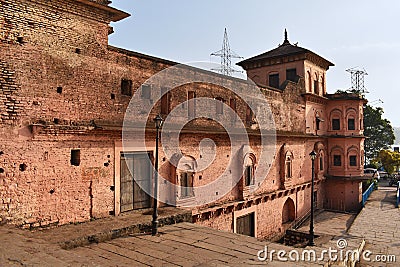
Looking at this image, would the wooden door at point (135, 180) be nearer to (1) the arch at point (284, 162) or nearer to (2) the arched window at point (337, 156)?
(1) the arch at point (284, 162)

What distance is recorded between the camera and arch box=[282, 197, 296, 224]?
21156 mm

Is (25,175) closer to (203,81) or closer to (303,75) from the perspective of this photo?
(203,81)

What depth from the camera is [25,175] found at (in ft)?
28.4

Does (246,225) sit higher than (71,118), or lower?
lower

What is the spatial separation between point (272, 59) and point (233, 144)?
39.4 feet

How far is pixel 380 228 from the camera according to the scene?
1958 centimetres

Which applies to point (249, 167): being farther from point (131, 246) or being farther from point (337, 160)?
point (337, 160)

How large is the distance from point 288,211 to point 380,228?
5174 millimetres

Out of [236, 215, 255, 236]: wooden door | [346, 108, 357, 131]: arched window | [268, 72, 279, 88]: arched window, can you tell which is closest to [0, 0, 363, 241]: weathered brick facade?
[236, 215, 255, 236]: wooden door

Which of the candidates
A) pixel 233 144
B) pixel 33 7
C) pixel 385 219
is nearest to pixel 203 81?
pixel 233 144

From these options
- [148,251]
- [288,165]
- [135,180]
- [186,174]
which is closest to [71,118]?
[135,180]

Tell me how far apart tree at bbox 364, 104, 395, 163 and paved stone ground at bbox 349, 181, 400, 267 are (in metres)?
21.4

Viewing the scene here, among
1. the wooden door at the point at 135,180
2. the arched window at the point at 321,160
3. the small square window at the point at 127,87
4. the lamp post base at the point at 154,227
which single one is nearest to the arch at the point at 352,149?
the arched window at the point at 321,160

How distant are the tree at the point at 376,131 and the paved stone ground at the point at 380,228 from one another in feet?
70.2
